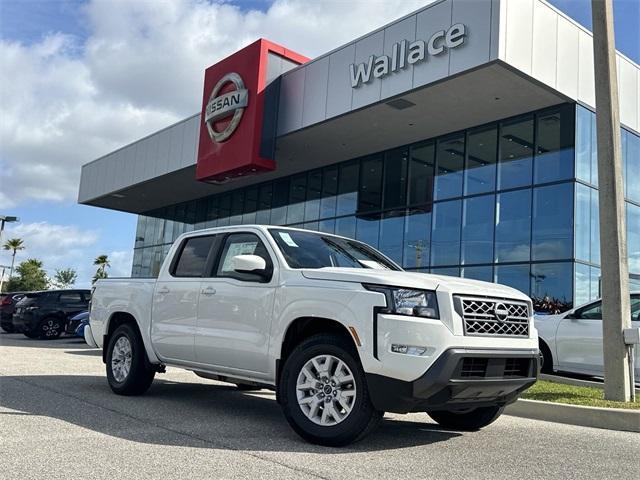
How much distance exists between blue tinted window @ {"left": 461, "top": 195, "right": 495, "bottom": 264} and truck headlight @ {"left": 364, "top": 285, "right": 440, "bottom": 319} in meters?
12.3

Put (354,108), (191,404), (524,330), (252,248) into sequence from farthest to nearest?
(354,108) → (191,404) → (252,248) → (524,330)

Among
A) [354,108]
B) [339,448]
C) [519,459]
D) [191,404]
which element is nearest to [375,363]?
[339,448]

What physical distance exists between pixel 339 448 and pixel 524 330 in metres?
1.91

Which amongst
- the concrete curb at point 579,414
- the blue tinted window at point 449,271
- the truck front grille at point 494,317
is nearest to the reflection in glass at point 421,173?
the blue tinted window at point 449,271

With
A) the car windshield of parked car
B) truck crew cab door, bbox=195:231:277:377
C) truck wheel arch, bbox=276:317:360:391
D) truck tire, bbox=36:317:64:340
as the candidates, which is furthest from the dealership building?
truck wheel arch, bbox=276:317:360:391

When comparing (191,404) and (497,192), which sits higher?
(497,192)

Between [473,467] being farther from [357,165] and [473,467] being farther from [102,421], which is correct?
[357,165]

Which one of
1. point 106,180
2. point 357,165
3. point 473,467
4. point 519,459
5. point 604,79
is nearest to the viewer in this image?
point 473,467

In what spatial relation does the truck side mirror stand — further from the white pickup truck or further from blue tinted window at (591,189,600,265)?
blue tinted window at (591,189,600,265)

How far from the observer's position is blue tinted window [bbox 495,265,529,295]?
52.0 feet

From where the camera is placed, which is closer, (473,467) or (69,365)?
(473,467)

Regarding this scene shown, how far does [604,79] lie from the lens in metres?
8.98

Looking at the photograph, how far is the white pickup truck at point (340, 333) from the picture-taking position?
15.9ft

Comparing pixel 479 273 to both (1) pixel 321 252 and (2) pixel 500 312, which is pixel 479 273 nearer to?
(1) pixel 321 252
